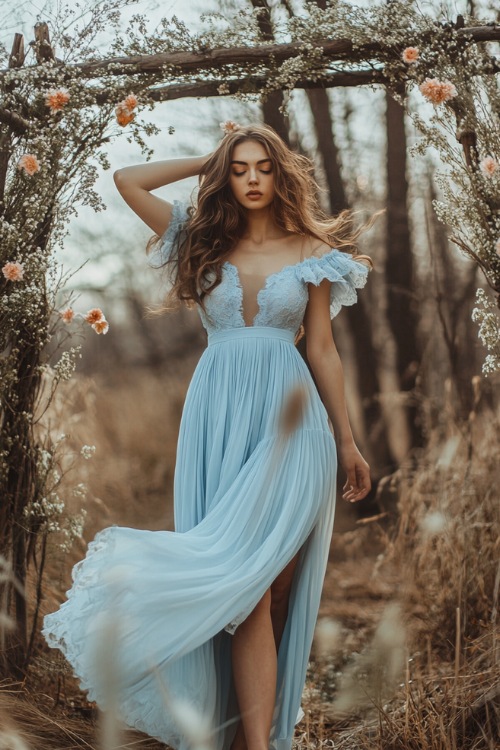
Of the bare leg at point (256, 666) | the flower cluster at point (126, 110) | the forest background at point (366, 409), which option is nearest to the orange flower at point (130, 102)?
the flower cluster at point (126, 110)

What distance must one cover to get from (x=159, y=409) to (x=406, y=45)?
5198mm

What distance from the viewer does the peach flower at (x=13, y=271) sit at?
9.53 feet

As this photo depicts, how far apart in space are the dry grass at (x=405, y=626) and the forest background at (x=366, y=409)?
0.01m

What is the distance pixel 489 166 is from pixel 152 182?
43.7 inches

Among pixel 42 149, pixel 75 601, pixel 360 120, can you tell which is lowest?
pixel 75 601

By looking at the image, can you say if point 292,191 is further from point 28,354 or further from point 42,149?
point 28,354

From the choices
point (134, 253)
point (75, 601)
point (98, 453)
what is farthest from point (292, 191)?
point (98, 453)

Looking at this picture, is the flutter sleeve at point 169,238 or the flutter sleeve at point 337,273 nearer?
the flutter sleeve at point 337,273

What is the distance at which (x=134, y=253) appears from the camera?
23.3 ft

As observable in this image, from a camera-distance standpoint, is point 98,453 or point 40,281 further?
point 98,453

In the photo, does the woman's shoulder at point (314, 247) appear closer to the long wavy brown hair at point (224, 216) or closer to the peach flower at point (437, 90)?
the long wavy brown hair at point (224, 216)

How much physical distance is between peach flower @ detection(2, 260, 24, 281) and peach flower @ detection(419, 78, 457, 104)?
4.94 feet

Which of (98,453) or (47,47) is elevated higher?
(47,47)

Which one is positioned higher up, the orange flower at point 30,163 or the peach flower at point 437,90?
the peach flower at point 437,90
